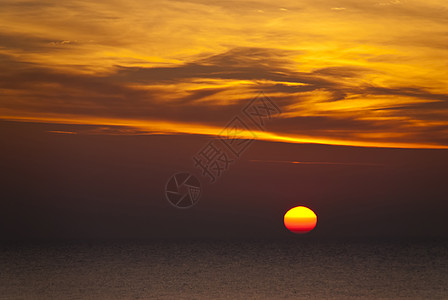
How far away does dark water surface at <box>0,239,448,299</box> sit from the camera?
18422 millimetres

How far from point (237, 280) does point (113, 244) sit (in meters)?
30.5

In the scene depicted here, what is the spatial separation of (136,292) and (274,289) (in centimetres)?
466

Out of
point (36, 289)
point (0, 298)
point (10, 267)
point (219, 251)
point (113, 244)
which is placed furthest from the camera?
point (113, 244)

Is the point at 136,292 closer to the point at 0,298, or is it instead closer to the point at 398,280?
the point at 0,298

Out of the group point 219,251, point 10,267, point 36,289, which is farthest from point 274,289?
point 219,251

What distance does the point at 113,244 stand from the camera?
5244 cm

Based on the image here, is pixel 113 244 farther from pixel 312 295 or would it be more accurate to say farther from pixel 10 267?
pixel 312 295

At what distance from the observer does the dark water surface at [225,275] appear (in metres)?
18.4

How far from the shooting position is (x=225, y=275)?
86.1 feet

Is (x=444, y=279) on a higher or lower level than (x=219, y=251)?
higher

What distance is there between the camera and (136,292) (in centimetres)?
1819

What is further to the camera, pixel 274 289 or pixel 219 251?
pixel 219 251

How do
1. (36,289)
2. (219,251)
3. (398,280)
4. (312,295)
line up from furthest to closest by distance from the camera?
(219,251)
(398,280)
(36,289)
(312,295)

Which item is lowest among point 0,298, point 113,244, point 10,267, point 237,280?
point 113,244
